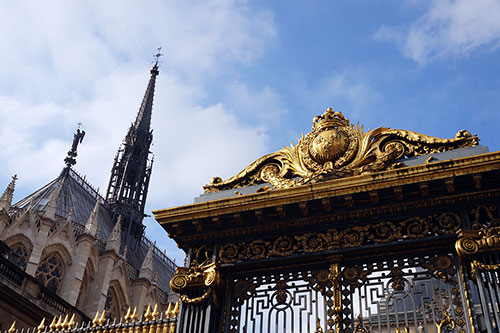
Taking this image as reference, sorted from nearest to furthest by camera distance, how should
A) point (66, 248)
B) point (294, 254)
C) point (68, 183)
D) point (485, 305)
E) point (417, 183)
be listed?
point (485, 305) < point (417, 183) < point (294, 254) < point (66, 248) < point (68, 183)

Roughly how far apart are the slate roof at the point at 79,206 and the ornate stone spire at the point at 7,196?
89.6 inches

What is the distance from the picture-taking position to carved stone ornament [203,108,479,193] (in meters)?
9.72

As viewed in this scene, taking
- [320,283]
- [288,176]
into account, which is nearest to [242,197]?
[288,176]

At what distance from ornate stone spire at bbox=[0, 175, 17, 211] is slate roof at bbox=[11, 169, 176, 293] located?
228cm

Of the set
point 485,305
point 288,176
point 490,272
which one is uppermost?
point 288,176

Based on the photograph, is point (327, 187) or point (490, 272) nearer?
point (490, 272)

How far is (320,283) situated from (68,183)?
146 feet

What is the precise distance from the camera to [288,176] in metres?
10.4

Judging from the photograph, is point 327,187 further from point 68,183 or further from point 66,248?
point 68,183

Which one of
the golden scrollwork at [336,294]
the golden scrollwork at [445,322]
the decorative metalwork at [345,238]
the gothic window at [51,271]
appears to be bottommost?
the golden scrollwork at [445,322]

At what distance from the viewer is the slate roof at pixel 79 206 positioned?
4553cm

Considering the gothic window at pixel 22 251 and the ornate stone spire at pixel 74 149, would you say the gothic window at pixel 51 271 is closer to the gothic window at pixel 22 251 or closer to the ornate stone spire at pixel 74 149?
the gothic window at pixel 22 251

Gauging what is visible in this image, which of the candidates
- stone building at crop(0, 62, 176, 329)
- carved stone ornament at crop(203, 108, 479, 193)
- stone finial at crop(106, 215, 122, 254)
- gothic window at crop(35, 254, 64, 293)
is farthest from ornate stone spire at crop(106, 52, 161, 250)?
carved stone ornament at crop(203, 108, 479, 193)

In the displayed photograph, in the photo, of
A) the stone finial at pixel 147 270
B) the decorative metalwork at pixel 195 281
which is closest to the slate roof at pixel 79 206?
the stone finial at pixel 147 270
